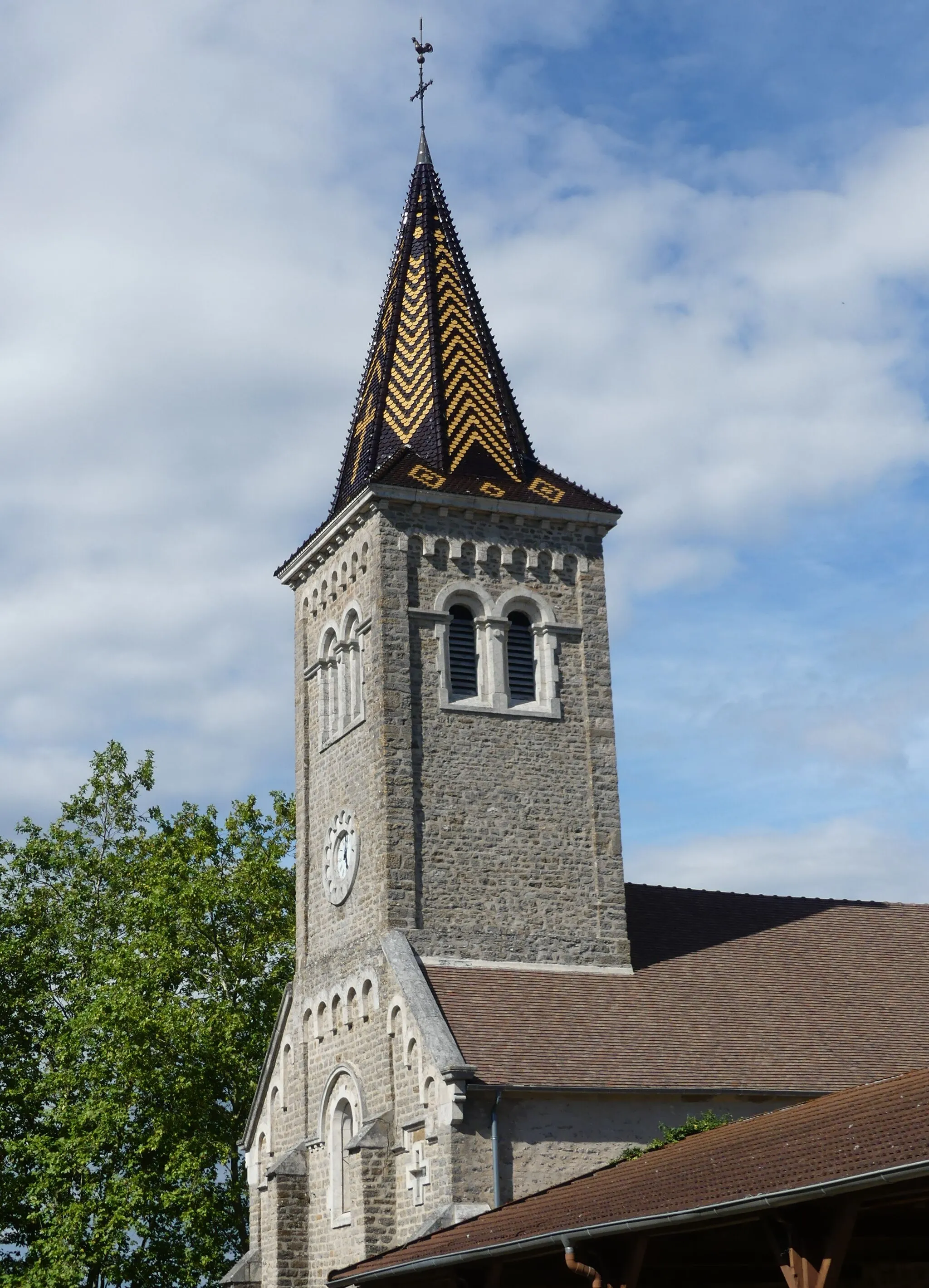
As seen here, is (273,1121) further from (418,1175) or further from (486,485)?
(486,485)

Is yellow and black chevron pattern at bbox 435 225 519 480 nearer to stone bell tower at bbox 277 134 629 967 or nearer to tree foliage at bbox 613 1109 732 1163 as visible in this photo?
stone bell tower at bbox 277 134 629 967

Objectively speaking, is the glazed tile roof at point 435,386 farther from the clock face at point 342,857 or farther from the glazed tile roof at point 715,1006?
the glazed tile roof at point 715,1006

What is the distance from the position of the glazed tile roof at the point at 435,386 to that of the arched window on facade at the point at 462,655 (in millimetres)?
1973

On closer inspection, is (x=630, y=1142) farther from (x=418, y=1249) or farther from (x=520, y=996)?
(x=418, y=1249)

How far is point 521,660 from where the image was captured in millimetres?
26172

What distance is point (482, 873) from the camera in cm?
2427

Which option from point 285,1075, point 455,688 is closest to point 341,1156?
point 285,1075

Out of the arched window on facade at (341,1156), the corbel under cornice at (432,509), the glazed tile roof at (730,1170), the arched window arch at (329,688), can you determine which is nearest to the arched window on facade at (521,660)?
the corbel under cornice at (432,509)

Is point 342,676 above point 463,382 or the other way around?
the other way around

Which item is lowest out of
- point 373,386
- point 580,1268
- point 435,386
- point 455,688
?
point 580,1268

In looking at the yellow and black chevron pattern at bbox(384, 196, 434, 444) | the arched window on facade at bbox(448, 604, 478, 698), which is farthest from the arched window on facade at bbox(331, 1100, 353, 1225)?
the yellow and black chevron pattern at bbox(384, 196, 434, 444)

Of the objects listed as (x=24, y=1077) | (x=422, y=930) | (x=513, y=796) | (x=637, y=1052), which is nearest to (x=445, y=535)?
(x=513, y=796)

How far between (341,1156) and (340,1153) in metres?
0.03

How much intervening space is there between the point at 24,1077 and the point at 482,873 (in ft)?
46.5
